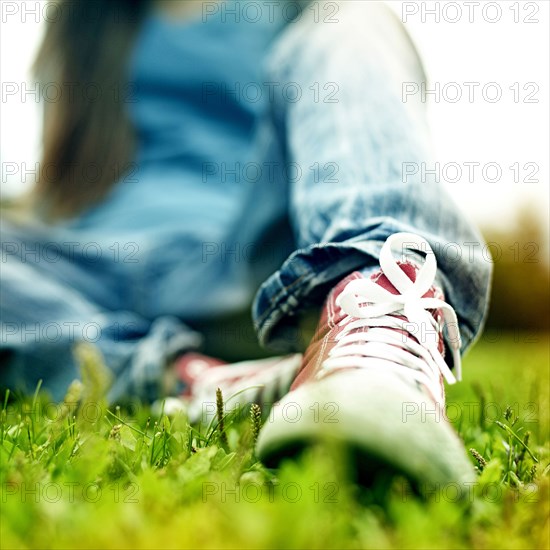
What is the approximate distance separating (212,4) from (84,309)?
149 cm

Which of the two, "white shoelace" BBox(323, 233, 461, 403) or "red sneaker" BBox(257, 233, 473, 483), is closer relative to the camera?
"red sneaker" BBox(257, 233, 473, 483)

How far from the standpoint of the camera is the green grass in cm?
50

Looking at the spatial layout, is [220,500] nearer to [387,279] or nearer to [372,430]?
[372,430]

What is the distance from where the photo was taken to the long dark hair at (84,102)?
2.42 m

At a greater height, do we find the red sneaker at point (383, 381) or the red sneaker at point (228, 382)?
the red sneaker at point (383, 381)

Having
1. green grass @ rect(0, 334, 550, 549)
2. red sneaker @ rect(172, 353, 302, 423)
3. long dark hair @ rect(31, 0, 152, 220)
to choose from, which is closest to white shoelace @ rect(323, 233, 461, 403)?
green grass @ rect(0, 334, 550, 549)

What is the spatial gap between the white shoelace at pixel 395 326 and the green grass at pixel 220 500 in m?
0.12

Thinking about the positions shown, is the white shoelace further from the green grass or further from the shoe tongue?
the green grass

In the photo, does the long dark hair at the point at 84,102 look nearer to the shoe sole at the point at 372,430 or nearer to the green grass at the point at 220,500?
the green grass at the point at 220,500

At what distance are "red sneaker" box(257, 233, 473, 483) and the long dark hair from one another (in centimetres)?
168

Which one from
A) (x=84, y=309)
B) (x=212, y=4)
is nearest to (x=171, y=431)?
(x=84, y=309)

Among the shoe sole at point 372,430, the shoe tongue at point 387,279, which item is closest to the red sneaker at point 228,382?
the shoe tongue at point 387,279

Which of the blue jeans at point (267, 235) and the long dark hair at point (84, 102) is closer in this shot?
the blue jeans at point (267, 235)

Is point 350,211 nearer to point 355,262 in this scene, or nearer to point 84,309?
point 355,262
